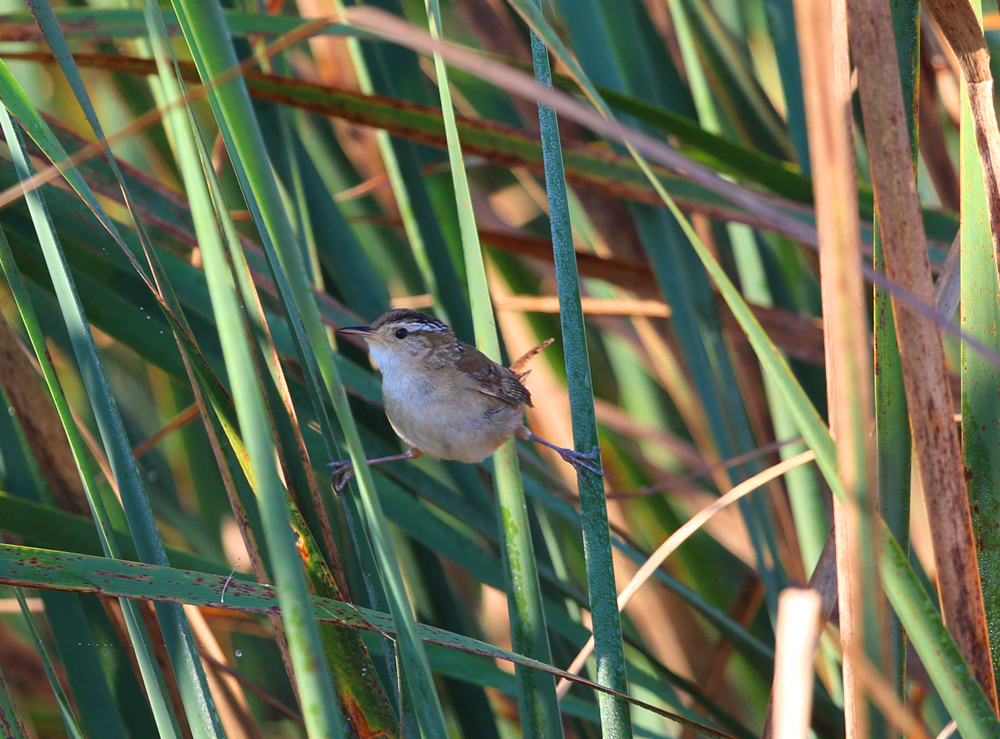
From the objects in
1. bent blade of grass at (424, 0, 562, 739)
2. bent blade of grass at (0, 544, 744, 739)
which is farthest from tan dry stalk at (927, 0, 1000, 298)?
bent blade of grass at (0, 544, 744, 739)

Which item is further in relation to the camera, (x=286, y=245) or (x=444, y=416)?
(x=444, y=416)

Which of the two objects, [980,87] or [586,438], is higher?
Result: [980,87]

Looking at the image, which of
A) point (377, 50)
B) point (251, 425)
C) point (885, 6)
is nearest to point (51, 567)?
point (251, 425)

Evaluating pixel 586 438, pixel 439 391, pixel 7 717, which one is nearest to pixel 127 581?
pixel 7 717

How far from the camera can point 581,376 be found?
3.81ft

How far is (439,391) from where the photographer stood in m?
1.99

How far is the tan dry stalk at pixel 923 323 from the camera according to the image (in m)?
0.87

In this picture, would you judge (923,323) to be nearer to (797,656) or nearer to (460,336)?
(797,656)

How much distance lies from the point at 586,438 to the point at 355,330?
2.55ft

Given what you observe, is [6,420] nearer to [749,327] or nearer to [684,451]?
[749,327]

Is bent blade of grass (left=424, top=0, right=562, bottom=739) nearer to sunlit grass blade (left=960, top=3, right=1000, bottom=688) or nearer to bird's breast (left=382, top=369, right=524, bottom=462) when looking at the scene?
bird's breast (left=382, top=369, right=524, bottom=462)

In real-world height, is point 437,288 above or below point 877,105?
above

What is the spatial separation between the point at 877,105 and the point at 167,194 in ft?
4.85

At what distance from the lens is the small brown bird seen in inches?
70.3
